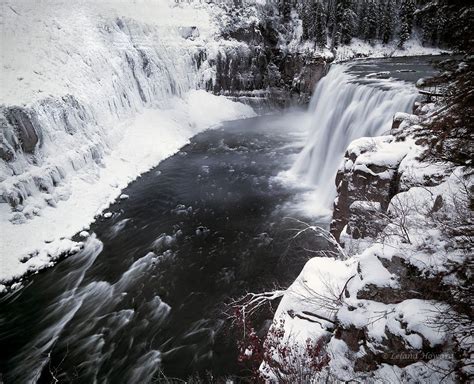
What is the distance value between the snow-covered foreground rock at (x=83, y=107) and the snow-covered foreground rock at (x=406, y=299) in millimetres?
11387

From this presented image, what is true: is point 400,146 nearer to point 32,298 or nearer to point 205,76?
point 32,298

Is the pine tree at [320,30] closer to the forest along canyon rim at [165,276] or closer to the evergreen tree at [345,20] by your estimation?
the evergreen tree at [345,20]

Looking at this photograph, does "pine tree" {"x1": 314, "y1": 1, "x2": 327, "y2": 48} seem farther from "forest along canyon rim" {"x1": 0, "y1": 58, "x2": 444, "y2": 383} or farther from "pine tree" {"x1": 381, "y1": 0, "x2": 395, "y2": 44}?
"forest along canyon rim" {"x1": 0, "y1": 58, "x2": 444, "y2": 383}

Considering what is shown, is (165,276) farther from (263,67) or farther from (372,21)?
(372,21)

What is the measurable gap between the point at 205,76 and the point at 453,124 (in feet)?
96.7

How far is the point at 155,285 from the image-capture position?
38.1 feet

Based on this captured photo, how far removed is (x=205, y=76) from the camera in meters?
31.4

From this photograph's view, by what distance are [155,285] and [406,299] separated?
353 inches

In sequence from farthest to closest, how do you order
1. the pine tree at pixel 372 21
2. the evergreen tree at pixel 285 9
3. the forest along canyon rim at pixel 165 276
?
the pine tree at pixel 372 21, the evergreen tree at pixel 285 9, the forest along canyon rim at pixel 165 276

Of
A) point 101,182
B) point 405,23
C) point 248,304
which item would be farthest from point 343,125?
point 405,23

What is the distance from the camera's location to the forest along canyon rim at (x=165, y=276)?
9.13 m

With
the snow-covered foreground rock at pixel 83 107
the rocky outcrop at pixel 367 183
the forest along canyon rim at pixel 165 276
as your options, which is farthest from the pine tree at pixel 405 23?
the rocky outcrop at pixel 367 183

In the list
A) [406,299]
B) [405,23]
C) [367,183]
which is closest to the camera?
[406,299]

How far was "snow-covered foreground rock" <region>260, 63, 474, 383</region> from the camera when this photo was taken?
417cm
